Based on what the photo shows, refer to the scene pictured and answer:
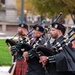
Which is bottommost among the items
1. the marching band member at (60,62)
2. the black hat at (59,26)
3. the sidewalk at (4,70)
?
the sidewalk at (4,70)

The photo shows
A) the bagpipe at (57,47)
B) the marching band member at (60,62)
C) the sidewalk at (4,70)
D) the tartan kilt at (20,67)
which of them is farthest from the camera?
the sidewalk at (4,70)

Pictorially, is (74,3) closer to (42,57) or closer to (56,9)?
(56,9)

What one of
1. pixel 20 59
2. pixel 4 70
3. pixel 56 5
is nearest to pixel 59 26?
pixel 20 59

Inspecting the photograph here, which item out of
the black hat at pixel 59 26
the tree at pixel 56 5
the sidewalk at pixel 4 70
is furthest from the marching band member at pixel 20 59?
the tree at pixel 56 5

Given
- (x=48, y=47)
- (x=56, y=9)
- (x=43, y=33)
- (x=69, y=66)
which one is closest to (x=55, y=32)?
(x=48, y=47)

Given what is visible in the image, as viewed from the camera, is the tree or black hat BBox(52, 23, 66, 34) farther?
the tree

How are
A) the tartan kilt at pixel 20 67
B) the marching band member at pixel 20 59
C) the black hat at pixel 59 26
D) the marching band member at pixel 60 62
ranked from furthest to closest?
the tartan kilt at pixel 20 67, the marching band member at pixel 20 59, the black hat at pixel 59 26, the marching band member at pixel 60 62

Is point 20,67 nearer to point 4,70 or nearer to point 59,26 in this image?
point 59,26

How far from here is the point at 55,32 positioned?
6.43 meters

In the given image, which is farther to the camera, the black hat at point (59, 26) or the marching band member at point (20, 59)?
the marching band member at point (20, 59)

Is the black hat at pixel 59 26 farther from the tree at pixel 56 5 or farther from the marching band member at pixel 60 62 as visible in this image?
the tree at pixel 56 5

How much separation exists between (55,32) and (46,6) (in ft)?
100

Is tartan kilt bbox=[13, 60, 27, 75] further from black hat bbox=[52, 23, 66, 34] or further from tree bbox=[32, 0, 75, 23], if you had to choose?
tree bbox=[32, 0, 75, 23]

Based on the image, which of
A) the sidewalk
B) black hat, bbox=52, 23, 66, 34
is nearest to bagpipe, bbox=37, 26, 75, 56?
black hat, bbox=52, 23, 66, 34
